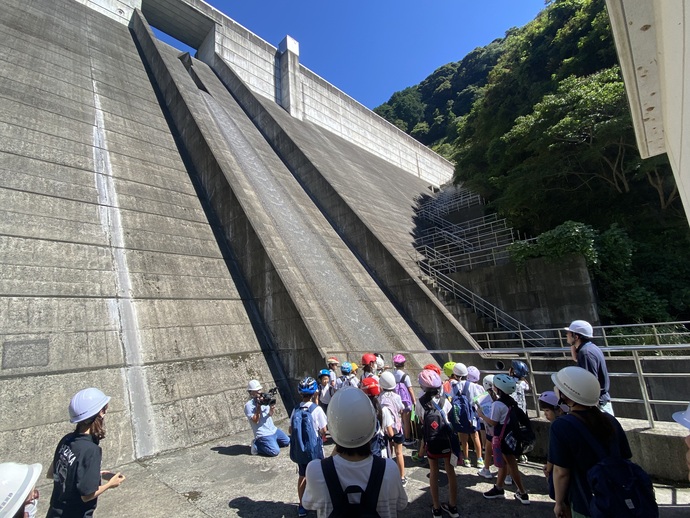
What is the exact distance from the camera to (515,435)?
3740 mm

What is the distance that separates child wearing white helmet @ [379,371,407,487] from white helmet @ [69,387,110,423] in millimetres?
2748

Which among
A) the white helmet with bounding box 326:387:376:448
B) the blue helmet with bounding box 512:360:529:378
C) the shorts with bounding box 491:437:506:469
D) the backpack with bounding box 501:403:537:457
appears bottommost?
the shorts with bounding box 491:437:506:469

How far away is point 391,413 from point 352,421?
2.44 meters

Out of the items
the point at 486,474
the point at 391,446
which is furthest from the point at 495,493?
the point at 391,446

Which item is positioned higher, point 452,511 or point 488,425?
point 488,425

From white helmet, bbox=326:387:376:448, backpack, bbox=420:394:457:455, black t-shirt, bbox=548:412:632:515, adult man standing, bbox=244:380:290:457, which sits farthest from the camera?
adult man standing, bbox=244:380:290:457

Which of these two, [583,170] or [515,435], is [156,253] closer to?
[515,435]

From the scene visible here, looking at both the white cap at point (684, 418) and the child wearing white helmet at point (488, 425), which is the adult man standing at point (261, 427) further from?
the white cap at point (684, 418)

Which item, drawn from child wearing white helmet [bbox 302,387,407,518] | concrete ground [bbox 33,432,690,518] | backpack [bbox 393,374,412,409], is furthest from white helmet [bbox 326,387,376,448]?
backpack [bbox 393,374,412,409]

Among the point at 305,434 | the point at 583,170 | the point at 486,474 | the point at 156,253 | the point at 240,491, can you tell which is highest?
the point at 583,170

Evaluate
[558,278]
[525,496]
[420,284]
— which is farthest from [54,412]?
A: [558,278]

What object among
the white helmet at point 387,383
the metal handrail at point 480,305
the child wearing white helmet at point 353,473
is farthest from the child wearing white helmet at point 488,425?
the metal handrail at point 480,305

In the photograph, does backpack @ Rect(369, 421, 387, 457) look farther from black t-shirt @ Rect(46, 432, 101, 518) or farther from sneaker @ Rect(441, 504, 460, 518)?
black t-shirt @ Rect(46, 432, 101, 518)

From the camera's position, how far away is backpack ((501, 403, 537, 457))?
3.72m
